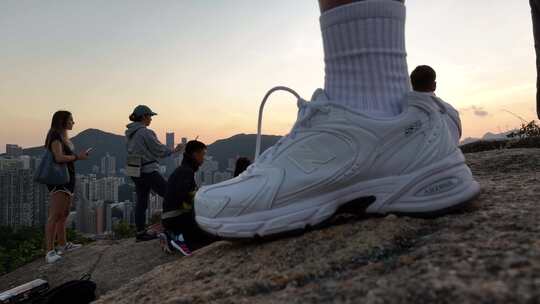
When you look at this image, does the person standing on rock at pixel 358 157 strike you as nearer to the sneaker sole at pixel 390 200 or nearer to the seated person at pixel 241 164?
the sneaker sole at pixel 390 200

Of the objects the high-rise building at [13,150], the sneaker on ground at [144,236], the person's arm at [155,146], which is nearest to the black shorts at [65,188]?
the person's arm at [155,146]

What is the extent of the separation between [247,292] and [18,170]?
33.1 meters

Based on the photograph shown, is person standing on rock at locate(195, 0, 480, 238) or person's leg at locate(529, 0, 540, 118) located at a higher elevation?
person's leg at locate(529, 0, 540, 118)

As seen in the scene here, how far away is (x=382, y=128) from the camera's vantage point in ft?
4.50

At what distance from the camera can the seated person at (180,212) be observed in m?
4.46

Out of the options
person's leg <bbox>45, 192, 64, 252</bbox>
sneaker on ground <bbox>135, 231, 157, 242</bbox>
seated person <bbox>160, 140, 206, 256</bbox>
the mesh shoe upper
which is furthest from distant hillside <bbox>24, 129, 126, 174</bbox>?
the mesh shoe upper

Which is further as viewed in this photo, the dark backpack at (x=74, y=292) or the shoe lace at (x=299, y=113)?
the dark backpack at (x=74, y=292)

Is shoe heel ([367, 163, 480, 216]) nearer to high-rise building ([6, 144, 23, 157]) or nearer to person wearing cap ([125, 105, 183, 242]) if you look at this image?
person wearing cap ([125, 105, 183, 242])

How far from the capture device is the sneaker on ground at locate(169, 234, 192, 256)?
14.4 ft

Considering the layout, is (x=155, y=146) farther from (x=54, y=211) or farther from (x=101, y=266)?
(x=101, y=266)

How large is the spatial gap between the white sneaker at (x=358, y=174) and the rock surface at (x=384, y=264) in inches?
2.6

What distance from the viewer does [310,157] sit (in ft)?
4.62

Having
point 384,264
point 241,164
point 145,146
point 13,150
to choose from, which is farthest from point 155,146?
point 13,150

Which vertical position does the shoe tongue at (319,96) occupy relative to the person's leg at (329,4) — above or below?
below
